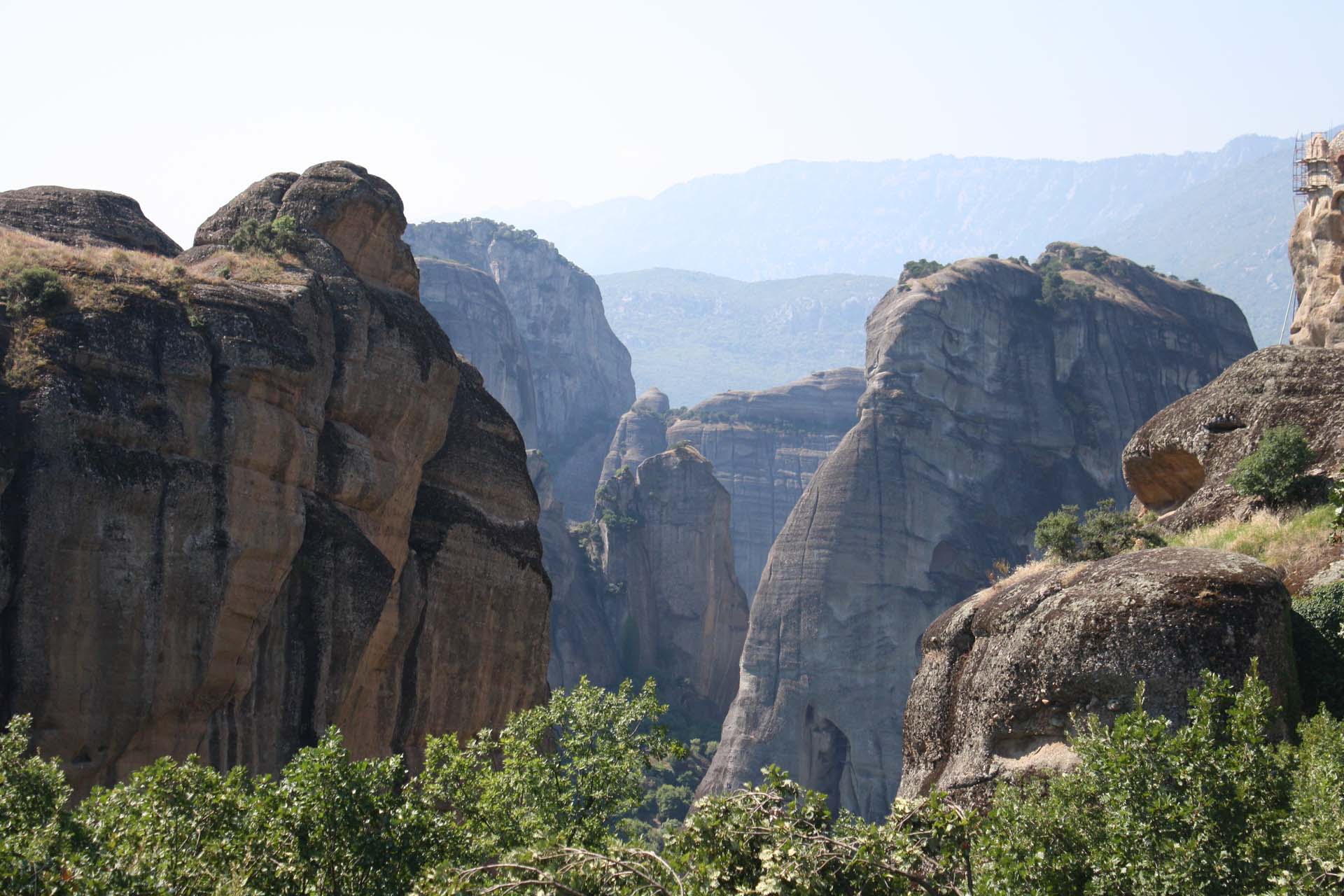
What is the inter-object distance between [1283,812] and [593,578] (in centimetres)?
9759

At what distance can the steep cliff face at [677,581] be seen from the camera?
4075 inches

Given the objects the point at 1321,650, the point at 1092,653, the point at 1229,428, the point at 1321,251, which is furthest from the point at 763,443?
the point at 1092,653

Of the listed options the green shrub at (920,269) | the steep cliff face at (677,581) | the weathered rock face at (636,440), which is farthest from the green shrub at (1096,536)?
the weathered rock face at (636,440)

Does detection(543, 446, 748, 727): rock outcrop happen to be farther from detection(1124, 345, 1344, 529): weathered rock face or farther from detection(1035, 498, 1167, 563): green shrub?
detection(1035, 498, 1167, 563): green shrub

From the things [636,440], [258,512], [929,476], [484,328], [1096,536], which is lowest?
→ [929,476]

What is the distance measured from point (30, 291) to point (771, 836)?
2042 centimetres

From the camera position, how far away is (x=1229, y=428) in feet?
94.0

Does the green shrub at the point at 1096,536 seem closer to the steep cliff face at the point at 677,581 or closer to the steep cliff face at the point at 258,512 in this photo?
the steep cliff face at the point at 258,512

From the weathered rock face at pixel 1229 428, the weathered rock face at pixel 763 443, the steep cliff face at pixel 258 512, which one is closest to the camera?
the steep cliff face at pixel 258 512

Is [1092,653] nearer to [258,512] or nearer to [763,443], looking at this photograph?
[258,512]

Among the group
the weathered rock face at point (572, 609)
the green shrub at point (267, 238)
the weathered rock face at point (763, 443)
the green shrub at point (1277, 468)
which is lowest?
the weathered rock face at point (572, 609)

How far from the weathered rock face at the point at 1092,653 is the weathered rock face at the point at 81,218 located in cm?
2203

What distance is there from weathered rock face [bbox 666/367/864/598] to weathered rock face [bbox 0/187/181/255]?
10545 centimetres

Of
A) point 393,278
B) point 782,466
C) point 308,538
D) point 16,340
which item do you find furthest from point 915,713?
point 782,466
